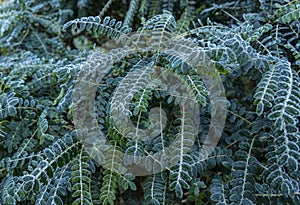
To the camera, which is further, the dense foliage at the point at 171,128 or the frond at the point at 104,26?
the frond at the point at 104,26

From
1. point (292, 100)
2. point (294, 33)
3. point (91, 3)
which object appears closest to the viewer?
point (292, 100)

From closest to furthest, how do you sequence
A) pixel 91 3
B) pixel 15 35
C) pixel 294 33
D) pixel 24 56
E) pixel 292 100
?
pixel 292 100
pixel 294 33
pixel 24 56
pixel 15 35
pixel 91 3

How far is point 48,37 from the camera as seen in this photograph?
1601mm

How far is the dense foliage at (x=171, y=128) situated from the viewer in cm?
80

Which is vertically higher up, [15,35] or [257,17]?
[257,17]

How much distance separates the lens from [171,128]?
94cm

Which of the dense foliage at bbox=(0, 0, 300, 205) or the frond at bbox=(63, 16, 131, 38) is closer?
the dense foliage at bbox=(0, 0, 300, 205)

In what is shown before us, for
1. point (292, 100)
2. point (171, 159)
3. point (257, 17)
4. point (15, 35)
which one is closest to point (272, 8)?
point (257, 17)

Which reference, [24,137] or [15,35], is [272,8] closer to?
[24,137]

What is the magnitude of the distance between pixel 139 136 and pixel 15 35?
81cm

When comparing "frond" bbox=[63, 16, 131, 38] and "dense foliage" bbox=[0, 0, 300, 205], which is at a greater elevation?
"frond" bbox=[63, 16, 131, 38]

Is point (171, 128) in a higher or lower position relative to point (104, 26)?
lower

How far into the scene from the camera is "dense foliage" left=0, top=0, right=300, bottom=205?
2.61ft

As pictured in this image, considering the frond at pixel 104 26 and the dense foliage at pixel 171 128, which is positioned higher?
the frond at pixel 104 26
